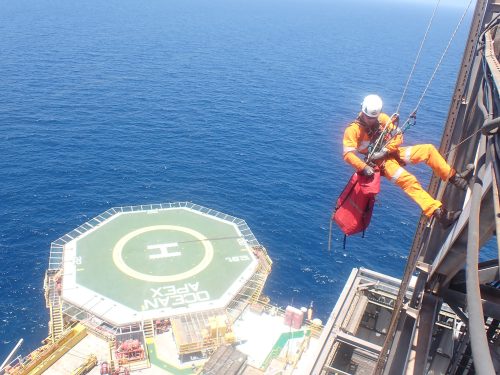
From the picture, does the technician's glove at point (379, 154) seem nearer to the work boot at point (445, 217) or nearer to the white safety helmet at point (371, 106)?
the white safety helmet at point (371, 106)

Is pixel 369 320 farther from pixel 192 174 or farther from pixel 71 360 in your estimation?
pixel 192 174

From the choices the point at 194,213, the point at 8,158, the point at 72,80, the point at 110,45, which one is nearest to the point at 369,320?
the point at 194,213

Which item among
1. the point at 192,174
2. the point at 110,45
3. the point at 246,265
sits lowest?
the point at 246,265

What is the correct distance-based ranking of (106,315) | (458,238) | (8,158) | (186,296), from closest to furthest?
(458,238) < (106,315) < (186,296) < (8,158)

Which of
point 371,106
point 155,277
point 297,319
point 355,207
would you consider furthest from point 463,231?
point 155,277

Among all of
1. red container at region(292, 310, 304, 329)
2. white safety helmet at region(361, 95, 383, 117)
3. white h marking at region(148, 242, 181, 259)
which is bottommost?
white safety helmet at region(361, 95, 383, 117)

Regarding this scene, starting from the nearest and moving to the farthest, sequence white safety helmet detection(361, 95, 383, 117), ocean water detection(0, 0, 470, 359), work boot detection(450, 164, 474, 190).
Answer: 1. work boot detection(450, 164, 474, 190)
2. white safety helmet detection(361, 95, 383, 117)
3. ocean water detection(0, 0, 470, 359)

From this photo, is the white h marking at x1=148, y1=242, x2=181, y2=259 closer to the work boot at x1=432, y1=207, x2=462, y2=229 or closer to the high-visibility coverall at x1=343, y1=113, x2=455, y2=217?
the high-visibility coverall at x1=343, y1=113, x2=455, y2=217

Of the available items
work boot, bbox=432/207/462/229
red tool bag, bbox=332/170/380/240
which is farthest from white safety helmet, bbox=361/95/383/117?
work boot, bbox=432/207/462/229
